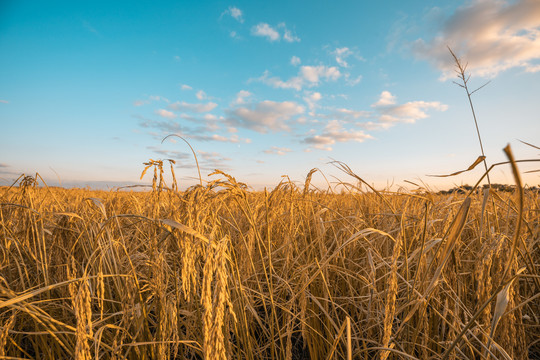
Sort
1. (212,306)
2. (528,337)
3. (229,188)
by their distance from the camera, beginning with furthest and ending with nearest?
(528,337) → (229,188) → (212,306)

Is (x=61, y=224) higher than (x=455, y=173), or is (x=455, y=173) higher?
(x=455, y=173)

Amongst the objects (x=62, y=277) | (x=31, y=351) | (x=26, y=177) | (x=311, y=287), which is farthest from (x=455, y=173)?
(x=31, y=351)

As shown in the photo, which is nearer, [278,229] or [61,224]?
[61,224]

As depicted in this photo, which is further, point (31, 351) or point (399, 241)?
point (31, 351)

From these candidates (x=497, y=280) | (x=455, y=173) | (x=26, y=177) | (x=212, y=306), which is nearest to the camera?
(x=212, y=306)

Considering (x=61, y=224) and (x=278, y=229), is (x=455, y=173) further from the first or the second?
(x=61, y=224)

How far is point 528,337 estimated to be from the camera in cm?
131

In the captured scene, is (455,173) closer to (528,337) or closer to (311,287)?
(311,287)

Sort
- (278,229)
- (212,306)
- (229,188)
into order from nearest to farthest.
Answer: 1. (212,306)
2. (229,188)
3. (278,229)

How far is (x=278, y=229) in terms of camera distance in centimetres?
→ 211

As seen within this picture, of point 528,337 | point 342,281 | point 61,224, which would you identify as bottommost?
point 528,337

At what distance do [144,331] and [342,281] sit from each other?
44.4 inches

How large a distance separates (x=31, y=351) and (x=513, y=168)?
2.21 metres

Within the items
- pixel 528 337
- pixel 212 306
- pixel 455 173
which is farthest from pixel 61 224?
pixel 528 337
